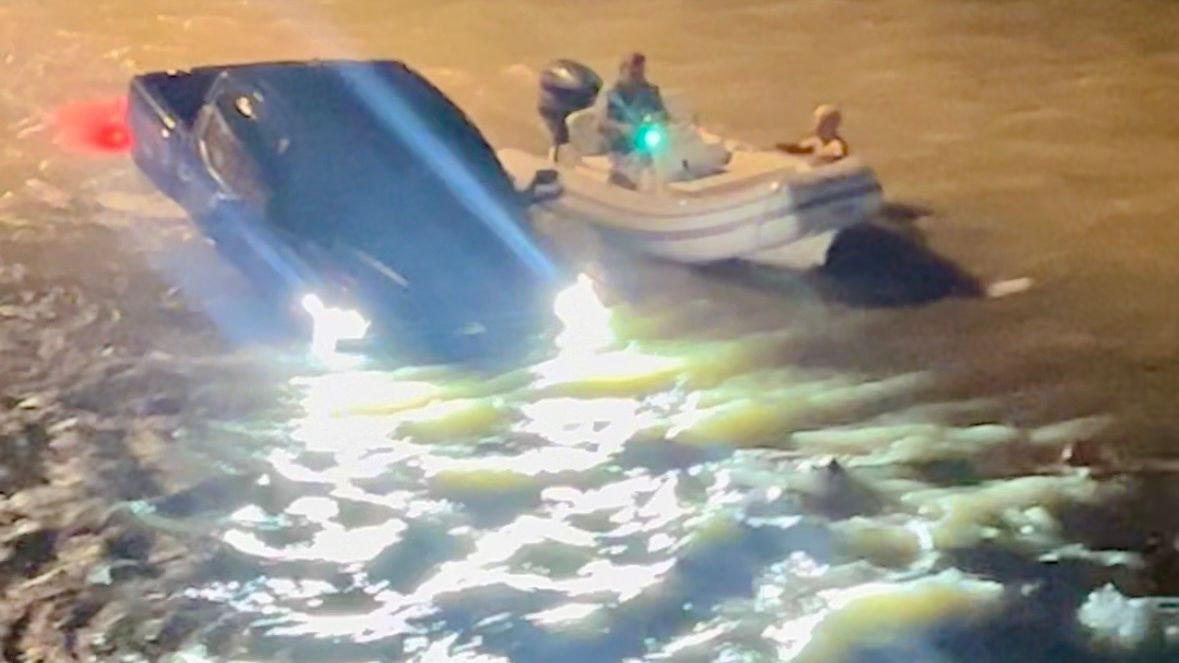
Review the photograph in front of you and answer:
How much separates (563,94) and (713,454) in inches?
131

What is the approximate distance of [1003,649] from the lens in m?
6.13

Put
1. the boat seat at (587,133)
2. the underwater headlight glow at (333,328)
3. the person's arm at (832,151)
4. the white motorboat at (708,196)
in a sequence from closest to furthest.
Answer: the underwater headlight glow at (333,328)
the white motorboat at (708,196)
the person's arm at (832,151)
the boat seat at (587,133)

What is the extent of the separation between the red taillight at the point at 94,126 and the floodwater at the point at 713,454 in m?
0.19

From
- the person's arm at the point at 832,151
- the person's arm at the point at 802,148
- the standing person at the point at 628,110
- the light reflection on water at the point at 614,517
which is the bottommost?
the light reflection on water at the point at 614,517

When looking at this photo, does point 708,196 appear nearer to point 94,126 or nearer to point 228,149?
point 228,149

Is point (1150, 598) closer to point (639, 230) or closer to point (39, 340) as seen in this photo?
point (639, 230)

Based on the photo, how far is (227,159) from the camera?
9297 millimetres

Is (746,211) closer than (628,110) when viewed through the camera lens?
Yes

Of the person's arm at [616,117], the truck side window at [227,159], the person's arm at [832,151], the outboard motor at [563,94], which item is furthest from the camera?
the outboard motor at [563,94]

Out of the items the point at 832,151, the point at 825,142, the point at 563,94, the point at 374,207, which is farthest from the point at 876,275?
the point at 374,207

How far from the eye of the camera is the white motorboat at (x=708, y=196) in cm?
918

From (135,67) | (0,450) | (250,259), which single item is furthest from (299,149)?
(135,67)

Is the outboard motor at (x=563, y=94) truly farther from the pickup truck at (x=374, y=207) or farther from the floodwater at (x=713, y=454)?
the floodwater at (x=713, y=454)

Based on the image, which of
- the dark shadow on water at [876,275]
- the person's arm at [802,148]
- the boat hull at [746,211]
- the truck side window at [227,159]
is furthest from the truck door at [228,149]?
the person's arm at [802,148]
